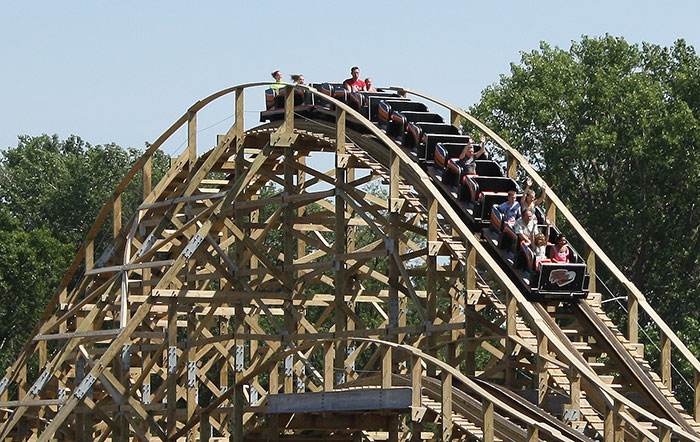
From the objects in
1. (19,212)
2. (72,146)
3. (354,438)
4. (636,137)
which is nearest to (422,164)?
(354,438)

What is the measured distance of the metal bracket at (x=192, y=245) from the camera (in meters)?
26.2

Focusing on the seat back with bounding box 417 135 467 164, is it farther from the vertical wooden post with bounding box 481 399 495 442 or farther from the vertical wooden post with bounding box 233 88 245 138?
the vertical wooden post with bounding box 481 399 495 442

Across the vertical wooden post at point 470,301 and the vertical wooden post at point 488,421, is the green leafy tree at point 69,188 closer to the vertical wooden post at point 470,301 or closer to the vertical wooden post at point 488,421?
the vertical wooden post at point 470,301

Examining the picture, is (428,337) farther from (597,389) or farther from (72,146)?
(72,146)

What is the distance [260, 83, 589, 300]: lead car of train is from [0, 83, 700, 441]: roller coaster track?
259mm

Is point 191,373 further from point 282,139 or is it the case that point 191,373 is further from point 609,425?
point 609,425

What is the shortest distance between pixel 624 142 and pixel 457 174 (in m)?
18.0

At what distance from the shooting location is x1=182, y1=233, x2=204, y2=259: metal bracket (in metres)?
26.2

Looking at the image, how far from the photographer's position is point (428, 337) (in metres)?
23.5

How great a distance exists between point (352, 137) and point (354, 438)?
4839 millimetres

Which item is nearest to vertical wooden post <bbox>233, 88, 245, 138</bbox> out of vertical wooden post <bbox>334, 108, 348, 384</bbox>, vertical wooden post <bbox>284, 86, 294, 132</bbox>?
vertical wooden post <bbox>284, 86, 294, 132</bbox>

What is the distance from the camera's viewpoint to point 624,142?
135 feet

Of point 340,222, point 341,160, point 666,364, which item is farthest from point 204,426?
point 666,364

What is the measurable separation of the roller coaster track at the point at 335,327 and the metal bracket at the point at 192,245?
0.04 metres
